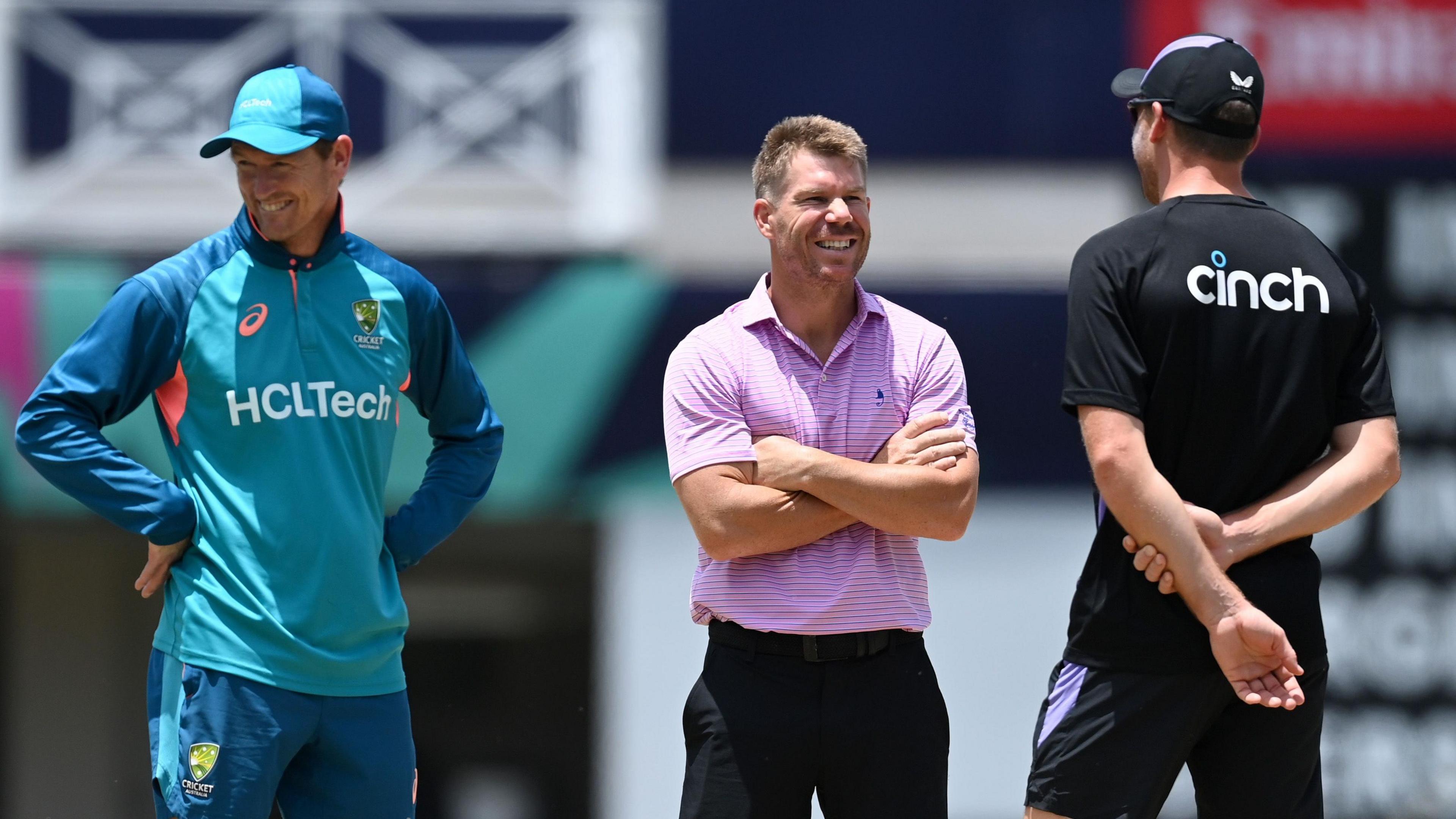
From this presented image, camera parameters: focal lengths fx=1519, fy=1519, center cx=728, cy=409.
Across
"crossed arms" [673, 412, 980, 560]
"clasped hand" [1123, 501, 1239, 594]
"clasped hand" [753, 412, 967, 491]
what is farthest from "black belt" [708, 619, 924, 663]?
"clasped hand" [1123, 501, 1239, 594]

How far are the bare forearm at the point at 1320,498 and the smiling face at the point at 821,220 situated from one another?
35.9 inches

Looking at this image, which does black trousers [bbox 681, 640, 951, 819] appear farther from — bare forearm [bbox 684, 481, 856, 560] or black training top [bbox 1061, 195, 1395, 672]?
black training top [bbox 1061, 195, 1395, 672]

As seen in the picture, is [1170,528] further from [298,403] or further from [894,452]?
[298,403]

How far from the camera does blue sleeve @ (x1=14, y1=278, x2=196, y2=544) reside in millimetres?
2938

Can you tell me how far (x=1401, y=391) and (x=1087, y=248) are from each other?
11.0 feet

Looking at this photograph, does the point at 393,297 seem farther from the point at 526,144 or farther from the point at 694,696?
the point at 526,144

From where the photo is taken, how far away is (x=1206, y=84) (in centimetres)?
289

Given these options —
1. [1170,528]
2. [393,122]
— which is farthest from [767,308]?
[393,122]

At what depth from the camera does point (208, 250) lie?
3094 mm

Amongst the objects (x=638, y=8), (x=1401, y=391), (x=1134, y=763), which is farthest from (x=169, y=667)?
(x=1401, y=391)

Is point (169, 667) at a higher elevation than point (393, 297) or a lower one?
lower

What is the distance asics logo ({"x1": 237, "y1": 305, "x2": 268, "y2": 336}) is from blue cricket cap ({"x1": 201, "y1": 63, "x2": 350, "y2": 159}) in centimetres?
31

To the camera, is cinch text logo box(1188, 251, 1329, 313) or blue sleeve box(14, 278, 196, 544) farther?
blue sleeve box(14, 278, 196, 544)

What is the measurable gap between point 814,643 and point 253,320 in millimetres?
1286
